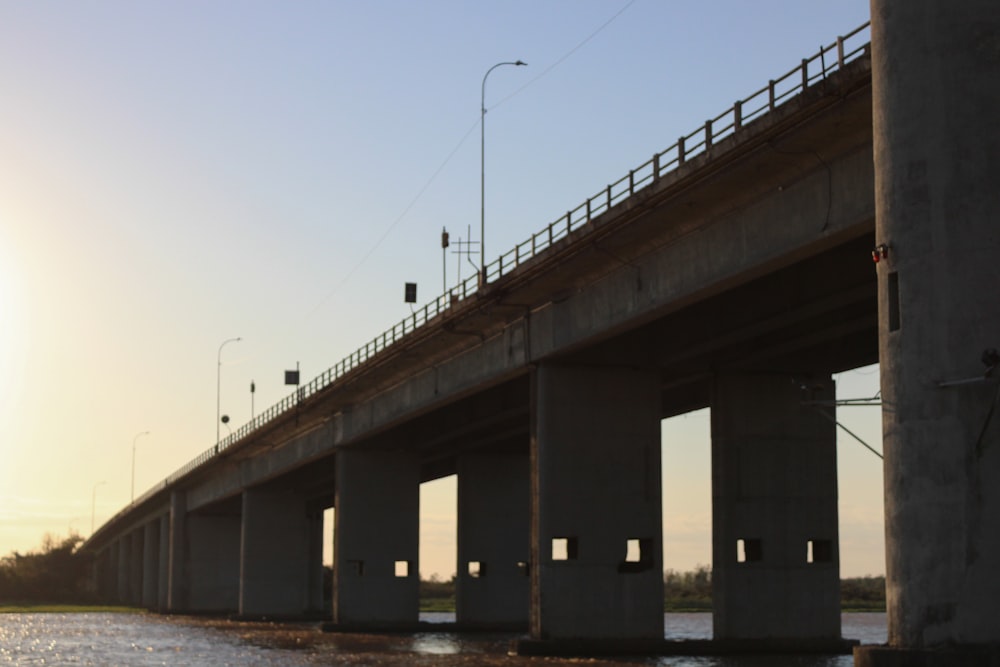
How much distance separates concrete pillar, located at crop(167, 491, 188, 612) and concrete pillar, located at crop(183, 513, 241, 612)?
419 millimetres

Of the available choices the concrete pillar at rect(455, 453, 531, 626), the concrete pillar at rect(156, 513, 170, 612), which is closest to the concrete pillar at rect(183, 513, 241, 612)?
the concrete pillar at rect(156, 513, 170, 612)

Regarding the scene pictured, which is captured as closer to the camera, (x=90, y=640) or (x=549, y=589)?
(x=549, y=589)

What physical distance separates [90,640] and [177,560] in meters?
62.0

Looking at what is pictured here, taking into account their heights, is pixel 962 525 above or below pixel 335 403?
below

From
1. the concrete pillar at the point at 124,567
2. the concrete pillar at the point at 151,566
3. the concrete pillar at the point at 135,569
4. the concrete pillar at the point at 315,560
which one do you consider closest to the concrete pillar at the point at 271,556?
the concrete pillar at the point at 315,560

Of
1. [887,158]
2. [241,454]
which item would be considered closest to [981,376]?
[887,158]

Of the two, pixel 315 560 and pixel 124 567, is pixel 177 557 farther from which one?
pixel 124 567

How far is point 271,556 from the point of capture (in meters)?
107

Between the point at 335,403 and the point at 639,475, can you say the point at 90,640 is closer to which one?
the point at 335,403

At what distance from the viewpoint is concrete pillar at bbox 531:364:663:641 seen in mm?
49312

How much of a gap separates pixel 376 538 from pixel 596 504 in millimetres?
29326

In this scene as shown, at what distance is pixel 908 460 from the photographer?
2695 cm

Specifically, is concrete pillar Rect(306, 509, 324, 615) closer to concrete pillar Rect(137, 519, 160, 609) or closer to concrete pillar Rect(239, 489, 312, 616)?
concrete pillar Rect(239, 489, 312, 616)

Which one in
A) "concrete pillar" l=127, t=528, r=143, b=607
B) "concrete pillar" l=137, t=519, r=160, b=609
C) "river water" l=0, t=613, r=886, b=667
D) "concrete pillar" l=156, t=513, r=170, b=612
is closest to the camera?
"river water" l=0, t=613, r=886, b=667
